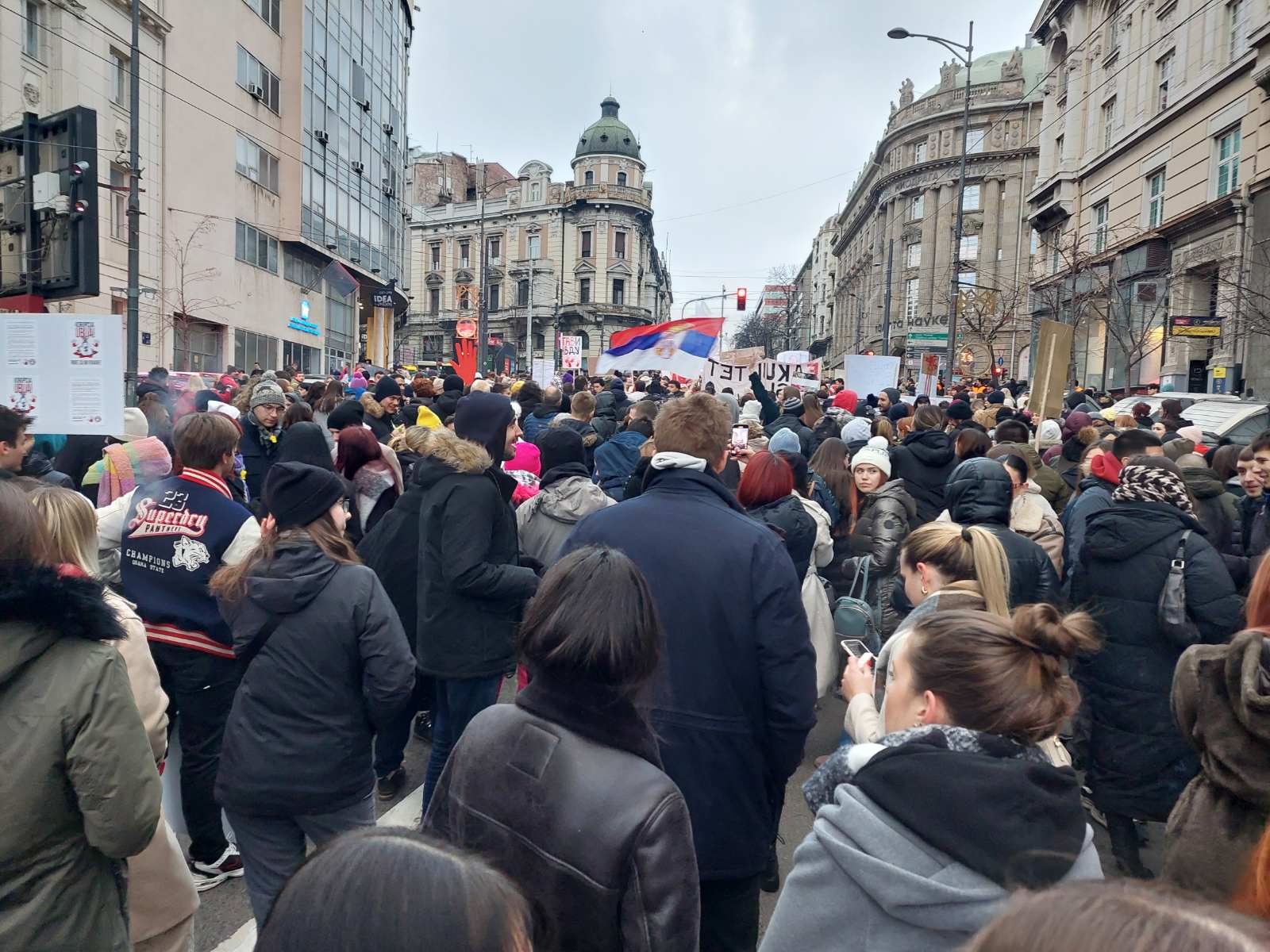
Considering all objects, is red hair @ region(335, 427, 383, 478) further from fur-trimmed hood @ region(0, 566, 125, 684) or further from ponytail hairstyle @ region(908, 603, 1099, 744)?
ponytail hairstyle @ region(908, 603, 1099, 744)

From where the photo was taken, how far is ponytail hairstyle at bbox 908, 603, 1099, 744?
6.35 feet

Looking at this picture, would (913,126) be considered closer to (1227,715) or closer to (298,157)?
(298,157)

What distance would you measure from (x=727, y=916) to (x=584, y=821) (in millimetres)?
1246

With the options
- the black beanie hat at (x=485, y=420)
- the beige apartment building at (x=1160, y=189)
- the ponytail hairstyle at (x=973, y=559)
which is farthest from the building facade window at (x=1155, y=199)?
the black beanie hat at (x=485, y=420)

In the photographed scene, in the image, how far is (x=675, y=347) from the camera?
42.1 ft

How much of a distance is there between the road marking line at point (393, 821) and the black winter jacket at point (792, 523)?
237cm

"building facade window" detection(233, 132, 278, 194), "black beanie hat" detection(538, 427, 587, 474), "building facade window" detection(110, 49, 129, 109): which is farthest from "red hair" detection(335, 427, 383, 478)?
"building facade window" detection(233, 132, 278, 194)

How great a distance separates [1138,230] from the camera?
29.0 m

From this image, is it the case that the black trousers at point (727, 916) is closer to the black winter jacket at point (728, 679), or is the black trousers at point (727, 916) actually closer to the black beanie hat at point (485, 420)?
the black winter jacket at point (728, 679)

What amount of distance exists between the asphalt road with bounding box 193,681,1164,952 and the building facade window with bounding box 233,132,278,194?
96.6ft

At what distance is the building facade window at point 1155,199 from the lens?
2789 cm

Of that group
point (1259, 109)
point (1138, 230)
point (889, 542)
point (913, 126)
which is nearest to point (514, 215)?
point (913, 126)

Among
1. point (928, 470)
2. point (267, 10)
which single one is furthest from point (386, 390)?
point (267, 10)

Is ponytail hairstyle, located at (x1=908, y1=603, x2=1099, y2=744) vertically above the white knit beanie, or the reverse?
the white knit beanie
